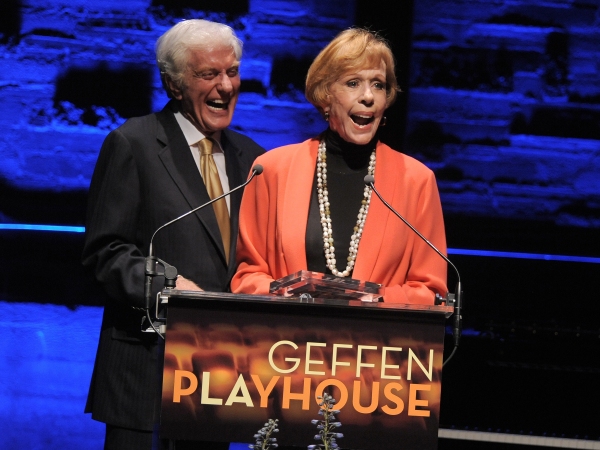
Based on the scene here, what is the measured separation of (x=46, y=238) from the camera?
4.14 metres

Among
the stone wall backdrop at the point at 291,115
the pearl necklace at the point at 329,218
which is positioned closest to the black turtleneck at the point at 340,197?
the pearl necklace at the point at 329,218

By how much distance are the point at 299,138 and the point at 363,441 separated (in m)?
2.16

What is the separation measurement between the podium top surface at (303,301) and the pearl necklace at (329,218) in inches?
17.5

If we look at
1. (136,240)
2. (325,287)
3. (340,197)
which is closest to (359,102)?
(340,197)

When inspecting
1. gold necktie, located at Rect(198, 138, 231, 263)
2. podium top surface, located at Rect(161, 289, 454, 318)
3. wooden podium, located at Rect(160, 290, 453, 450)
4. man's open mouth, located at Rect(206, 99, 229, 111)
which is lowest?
wooden podium, located at Rect(160, 290, 453, 450)

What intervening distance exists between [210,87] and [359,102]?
0.60 meters

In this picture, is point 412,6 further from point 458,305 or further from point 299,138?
point 458,305

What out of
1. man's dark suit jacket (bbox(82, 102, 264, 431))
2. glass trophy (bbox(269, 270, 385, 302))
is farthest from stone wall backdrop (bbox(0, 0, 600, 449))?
glass trophy (bbox(269, 270, 385, 302))

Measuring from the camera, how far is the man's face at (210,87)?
3271 millimetres

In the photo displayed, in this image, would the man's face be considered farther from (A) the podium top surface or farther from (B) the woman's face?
(A) the podium top surface

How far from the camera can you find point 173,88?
3.33 meters

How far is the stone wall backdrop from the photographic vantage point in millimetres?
4184

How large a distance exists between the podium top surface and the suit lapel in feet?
2.70

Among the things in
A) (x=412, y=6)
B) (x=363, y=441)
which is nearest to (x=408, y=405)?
(x=363, y=441)
